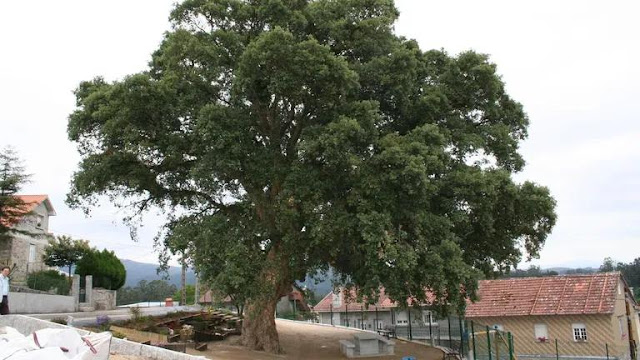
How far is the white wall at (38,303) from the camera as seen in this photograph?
75.9 feet

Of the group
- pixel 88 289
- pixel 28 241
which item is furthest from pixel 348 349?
pixel 28 241

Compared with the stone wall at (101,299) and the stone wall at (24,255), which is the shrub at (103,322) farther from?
the stone wall at (24,255)

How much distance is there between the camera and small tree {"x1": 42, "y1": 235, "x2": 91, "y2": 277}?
122ft

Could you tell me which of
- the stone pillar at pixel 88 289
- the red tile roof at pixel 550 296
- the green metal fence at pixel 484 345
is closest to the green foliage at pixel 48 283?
the stone pillar at pixel 88 289

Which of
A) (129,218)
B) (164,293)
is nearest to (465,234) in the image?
(129,218)

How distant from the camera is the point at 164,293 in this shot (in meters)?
88.2

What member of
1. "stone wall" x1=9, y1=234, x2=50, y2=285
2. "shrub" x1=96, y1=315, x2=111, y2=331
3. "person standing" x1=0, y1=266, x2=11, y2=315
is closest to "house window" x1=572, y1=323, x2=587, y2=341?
"shrub" x1=96, y1=315, x2=111, y2=331

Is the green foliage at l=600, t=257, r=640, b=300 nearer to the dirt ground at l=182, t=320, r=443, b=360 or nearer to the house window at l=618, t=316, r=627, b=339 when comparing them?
the house window at l=618, t=316, r=627, b=339

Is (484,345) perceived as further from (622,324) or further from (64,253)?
(64,253)

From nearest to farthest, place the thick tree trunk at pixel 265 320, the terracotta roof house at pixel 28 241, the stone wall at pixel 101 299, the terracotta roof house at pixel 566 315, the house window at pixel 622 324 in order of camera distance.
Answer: the thick tree trunk at pixel 265 320 < the stone wall at pixel 101 299 < the terracotta roof house at pixel 566 315 < the terracotta roof house at pixel 28 241 < the house window at pixel 622 324

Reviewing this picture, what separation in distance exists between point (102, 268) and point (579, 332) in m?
29.4

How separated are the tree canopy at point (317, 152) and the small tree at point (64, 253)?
16.5 m

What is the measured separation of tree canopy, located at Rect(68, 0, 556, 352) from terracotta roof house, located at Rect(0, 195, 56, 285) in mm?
15634

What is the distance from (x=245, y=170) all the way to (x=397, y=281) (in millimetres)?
6299
